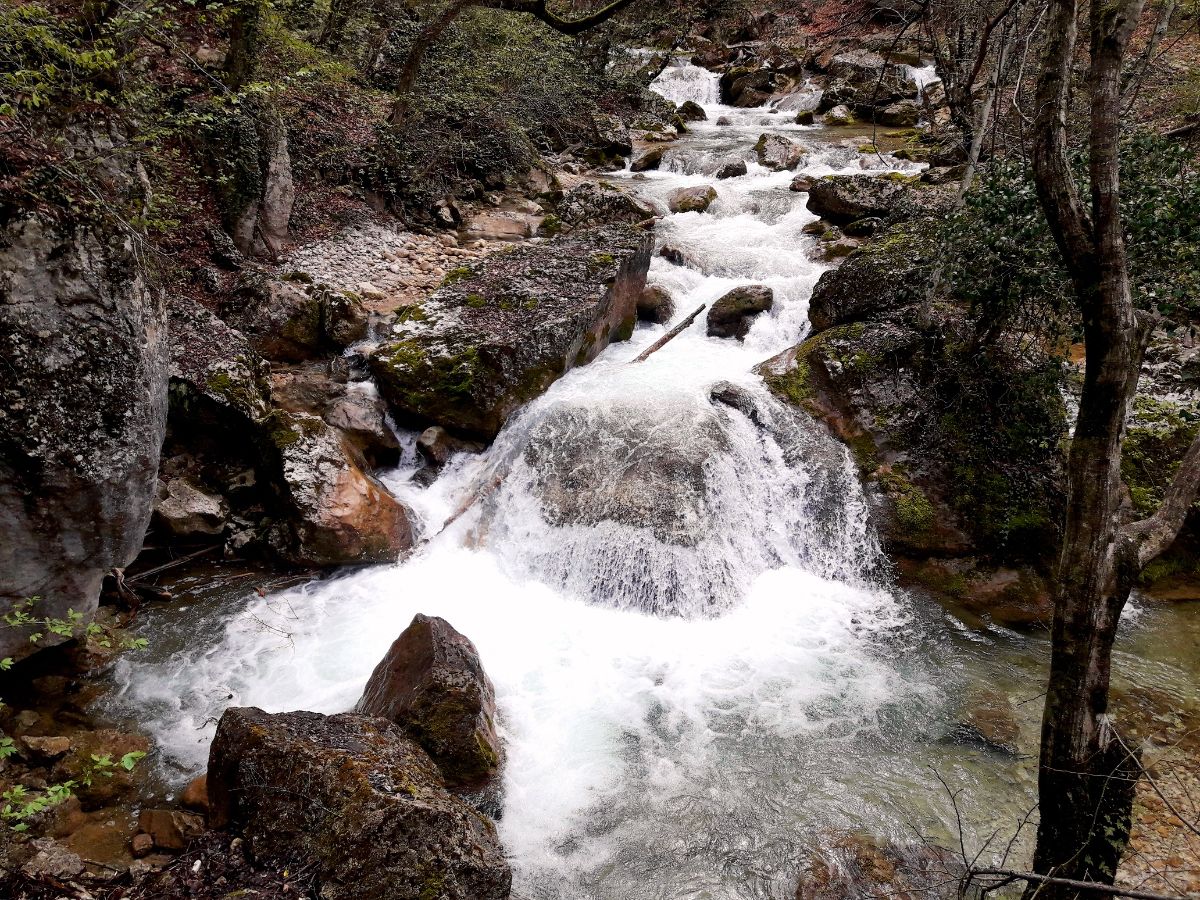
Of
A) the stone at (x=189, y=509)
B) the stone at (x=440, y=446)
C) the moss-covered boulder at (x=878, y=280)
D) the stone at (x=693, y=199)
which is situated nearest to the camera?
the stone at (x=189, y=509)

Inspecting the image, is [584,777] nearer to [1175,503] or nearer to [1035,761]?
[1035,761]

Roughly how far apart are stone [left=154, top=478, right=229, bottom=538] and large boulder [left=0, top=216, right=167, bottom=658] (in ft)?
5.72

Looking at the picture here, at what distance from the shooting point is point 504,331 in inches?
370

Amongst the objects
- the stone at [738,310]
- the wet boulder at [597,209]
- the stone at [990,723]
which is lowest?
the stone at [990,723]

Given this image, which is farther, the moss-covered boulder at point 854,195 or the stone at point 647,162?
the stone at point 647,162

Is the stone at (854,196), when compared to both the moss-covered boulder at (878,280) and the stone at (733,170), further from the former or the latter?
the stone at (733,170)

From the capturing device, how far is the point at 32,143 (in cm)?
448

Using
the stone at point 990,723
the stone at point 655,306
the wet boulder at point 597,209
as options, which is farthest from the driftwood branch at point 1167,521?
the wet boulder at point 597,209

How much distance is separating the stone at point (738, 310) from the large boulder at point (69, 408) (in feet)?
27.2

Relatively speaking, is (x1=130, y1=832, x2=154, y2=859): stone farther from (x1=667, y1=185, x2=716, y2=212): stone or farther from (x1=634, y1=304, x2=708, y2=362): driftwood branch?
(x1=667, y1=185, x2=716, y2=212): stone

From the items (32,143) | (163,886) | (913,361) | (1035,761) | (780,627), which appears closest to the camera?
(163,886)

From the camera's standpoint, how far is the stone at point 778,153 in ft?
56.2

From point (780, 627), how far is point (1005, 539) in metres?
2.98

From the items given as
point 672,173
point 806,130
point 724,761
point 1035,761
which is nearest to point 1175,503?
point 1035,761
